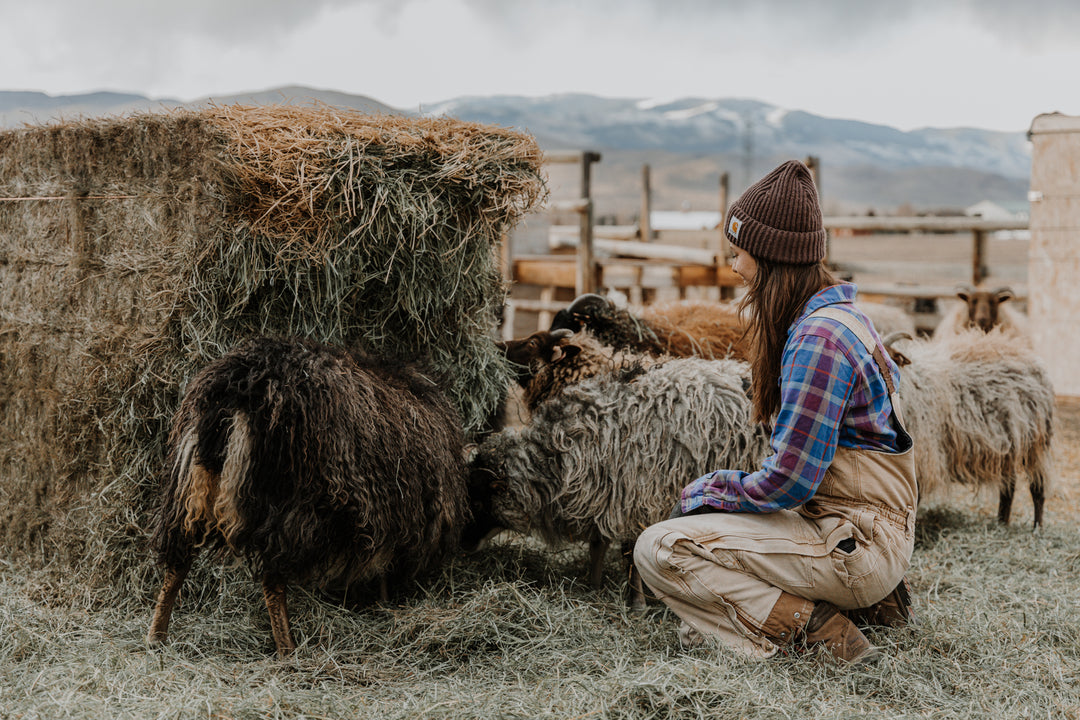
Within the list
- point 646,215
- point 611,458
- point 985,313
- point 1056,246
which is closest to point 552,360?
point 611,458

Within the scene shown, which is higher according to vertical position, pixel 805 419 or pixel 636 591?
pixel 805 419

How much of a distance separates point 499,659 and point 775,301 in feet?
5.96

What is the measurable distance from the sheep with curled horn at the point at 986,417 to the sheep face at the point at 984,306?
3165 millimetres

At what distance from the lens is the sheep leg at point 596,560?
14.6ft

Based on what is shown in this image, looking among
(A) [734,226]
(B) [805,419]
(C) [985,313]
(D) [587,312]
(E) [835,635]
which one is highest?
(A) [734,226]

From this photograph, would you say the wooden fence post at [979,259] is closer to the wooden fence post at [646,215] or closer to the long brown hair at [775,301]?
the wooden fence post at [646,215]

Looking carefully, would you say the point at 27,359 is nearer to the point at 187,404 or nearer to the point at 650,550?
the point at 187,404

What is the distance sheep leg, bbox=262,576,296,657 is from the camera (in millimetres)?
3396

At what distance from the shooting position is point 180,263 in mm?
4066

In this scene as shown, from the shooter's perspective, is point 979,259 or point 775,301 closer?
point 775,301

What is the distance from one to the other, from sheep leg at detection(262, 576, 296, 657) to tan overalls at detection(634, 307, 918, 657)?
4.91 feet

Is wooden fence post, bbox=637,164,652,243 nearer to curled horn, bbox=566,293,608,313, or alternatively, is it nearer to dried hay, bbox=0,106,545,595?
curled horn, bbox=566,293,608,313

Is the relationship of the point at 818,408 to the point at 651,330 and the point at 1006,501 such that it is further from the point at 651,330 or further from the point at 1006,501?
the point at 1006,501

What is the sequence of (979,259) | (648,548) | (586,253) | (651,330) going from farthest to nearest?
1. (979,259)
2. (586,253)
3. (651,330)
4. (648,548)
